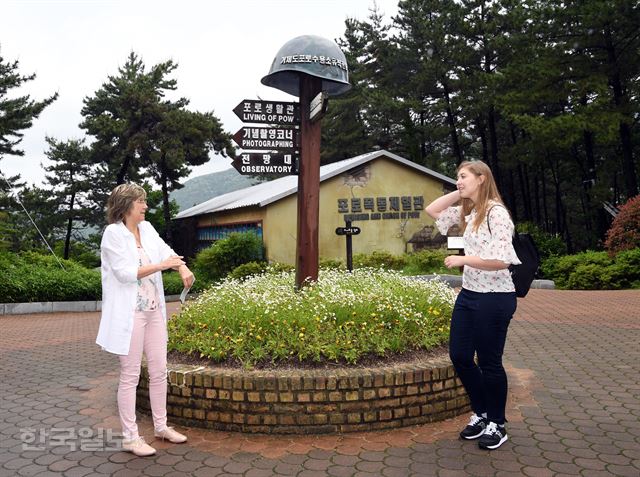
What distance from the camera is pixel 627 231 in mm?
16953

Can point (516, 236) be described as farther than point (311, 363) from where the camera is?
No

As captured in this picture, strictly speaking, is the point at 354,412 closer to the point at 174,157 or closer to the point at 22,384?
the point at 22,384

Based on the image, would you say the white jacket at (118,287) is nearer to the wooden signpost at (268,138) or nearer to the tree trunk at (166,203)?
the wooden signpost at (268,138)

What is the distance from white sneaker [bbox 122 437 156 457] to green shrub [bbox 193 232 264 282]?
50.4ft

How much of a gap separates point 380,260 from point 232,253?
530 cm

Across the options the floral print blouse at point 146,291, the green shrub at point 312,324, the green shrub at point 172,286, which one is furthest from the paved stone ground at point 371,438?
the green shrub at point 172,286

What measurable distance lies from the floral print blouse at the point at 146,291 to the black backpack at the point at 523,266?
2.53 metres

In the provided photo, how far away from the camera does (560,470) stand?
3.67 meters

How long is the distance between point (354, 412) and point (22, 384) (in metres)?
4.28

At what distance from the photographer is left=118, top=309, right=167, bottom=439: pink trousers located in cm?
398

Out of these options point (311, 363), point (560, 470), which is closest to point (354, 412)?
point (311, 363)

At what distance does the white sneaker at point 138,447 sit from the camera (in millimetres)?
4000

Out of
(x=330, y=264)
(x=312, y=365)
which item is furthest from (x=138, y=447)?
(x=330, y=264)

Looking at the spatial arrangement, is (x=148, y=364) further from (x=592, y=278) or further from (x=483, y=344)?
(x=592, y=278)
